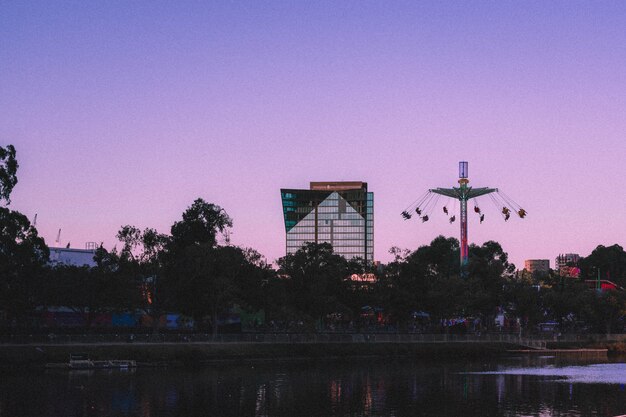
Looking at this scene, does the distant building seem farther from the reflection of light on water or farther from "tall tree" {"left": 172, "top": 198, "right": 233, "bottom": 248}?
the reflection of light on water

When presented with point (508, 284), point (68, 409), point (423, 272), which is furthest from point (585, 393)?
point (508, 284)

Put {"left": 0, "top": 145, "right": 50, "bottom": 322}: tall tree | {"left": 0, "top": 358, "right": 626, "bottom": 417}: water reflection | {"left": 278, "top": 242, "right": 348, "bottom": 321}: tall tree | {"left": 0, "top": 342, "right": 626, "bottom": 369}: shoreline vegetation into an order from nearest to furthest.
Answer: {"left": 0, "top": 358, "right": 626, "bottom": 417}: water reflection
{"left": 0, "top": 145, "right": 50, "bottom": 322}: tall tree
{"left": 0, "top": 342, "right": 626, "bottom": 369}: shoreline vegetation
{"left": 278, "top": 242, "right": 348, "bottom": 321}: tall tree

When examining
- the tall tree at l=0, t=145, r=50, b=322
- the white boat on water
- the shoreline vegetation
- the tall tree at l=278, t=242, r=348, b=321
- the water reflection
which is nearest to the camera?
the water reflection

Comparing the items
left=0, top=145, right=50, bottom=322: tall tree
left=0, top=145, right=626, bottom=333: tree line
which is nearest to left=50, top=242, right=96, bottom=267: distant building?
left=0, top=145, right=626, bottom=333: tree line

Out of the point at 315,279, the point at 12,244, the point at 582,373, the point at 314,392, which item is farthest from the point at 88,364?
the point at 582,373

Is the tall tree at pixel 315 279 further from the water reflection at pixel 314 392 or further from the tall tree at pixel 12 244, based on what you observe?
the tall tree at pixel 12 244

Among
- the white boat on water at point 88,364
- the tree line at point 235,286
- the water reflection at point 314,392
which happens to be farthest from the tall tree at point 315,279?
the white boat on water at point 88,364

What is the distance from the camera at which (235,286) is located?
111 metres

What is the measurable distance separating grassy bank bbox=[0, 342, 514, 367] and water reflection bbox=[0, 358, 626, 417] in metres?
5.92

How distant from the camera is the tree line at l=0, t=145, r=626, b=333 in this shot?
97.5m

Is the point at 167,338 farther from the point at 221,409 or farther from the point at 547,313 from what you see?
the point at 547,313

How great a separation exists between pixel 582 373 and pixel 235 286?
42211mm

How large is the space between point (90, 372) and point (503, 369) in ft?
151

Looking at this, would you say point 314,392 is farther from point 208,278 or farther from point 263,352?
point 208,278
